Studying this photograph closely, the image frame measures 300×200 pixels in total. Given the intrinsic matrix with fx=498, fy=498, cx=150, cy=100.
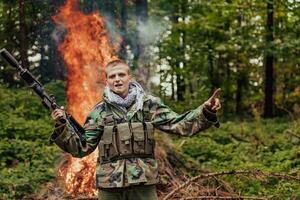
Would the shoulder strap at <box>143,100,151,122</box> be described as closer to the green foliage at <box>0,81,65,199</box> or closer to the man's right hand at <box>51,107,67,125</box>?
the man's right hand at <box>51,107,67,125</box>

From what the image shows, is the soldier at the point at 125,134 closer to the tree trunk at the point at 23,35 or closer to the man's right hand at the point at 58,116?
the man's right hand at the point at 58,116

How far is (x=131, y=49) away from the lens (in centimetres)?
1608

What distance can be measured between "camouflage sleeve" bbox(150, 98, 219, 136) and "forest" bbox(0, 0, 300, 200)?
2.01 metres

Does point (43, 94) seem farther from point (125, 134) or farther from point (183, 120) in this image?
point (183, 120)

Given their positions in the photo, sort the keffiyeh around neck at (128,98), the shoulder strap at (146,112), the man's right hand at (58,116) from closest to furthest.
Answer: the man's right hand at (58,116) < the keffiyeh around neck at (128,98) < the shoulder strap at (146,112)

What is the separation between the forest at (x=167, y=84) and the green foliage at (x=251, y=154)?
25 millimetres

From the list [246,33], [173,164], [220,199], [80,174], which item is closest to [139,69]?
[246,33]

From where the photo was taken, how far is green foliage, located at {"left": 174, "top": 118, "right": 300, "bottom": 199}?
8014 mm

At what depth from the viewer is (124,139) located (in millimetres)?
4297

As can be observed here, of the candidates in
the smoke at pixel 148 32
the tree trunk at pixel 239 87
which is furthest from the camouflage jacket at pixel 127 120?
the tree trunk at pixel 239 87

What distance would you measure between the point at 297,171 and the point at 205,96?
8.49m

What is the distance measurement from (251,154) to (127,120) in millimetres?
→ 6727

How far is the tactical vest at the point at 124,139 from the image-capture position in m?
4.30

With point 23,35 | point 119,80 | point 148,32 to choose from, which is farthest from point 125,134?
point 148,32
